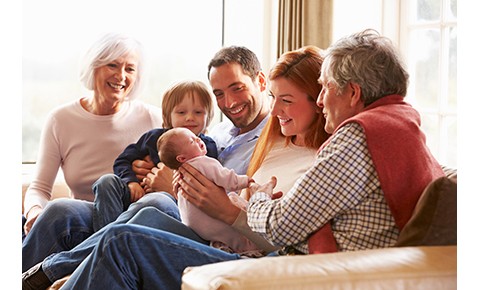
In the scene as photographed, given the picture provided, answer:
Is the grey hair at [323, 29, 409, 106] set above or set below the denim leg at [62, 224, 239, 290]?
above

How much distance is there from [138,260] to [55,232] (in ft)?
2.97

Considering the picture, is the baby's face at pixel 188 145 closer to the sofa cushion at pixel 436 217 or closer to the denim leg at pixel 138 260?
the denim leg at pixel 138 260

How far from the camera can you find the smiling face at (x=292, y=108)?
272cm

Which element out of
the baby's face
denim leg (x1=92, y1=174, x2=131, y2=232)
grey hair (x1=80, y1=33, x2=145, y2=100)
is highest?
grey hair (x1=80, y1=33, x2=145, y2=100)

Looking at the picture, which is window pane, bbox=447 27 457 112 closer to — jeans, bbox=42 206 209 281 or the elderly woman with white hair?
the elderly woman with white hair

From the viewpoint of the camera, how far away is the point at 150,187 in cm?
329

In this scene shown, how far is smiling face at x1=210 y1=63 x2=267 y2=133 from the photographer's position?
3182mm

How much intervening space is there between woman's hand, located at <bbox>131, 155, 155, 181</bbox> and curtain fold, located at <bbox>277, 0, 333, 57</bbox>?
4.60 feet

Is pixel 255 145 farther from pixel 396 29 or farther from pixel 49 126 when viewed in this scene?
pixel 396 29

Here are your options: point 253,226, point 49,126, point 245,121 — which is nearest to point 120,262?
point 253,226

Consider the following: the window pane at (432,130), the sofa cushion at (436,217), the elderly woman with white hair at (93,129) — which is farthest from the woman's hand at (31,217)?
the window pane at (432,130)

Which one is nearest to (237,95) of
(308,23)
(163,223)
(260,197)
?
(163,223)

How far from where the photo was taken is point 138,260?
7.47ft

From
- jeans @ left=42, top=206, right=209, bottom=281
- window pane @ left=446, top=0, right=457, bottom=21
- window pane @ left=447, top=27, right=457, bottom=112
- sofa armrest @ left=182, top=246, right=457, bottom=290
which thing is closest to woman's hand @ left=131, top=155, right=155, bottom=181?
jeans @ left=42, top=206, right=209, bottom=281
